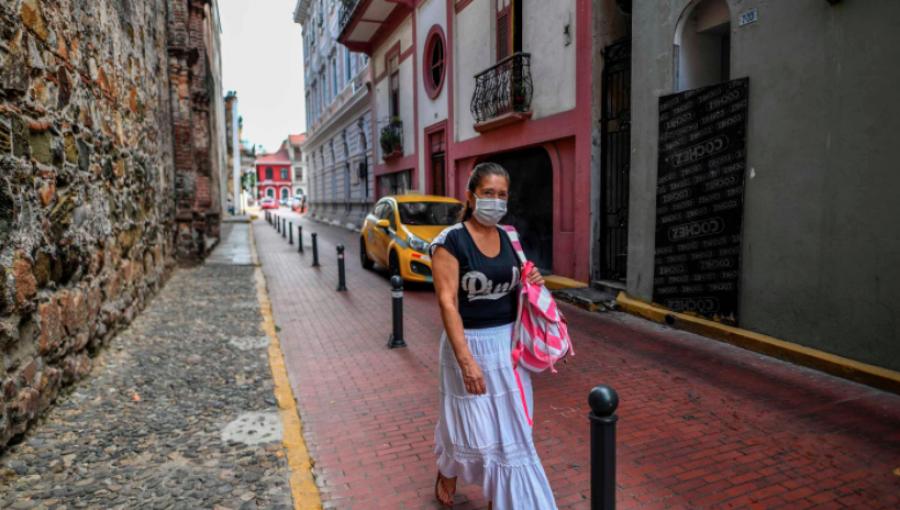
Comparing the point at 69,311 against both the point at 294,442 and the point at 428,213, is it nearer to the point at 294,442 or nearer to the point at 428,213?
the point at 294,442

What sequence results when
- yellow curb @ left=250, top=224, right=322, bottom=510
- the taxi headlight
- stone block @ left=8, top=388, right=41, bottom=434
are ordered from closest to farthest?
1. yellow curb @ left=250, top=224, right=322, bottom=510
2. stone block @ left=8, top=388, right=41, bottom=434
3. the taxi headlight

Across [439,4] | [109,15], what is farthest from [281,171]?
[109,15]

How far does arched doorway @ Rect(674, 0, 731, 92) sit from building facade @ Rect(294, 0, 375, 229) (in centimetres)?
1728

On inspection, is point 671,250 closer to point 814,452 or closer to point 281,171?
point 814,452

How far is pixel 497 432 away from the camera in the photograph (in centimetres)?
274

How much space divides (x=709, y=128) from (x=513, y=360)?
16.9 feet

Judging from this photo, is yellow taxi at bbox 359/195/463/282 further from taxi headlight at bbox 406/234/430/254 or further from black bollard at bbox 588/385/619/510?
black bollard at bbox 588/385/619/510

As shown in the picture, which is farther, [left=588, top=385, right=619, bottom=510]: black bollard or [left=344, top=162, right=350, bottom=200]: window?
[left=344, top=162, right=350, bottom=200]: window

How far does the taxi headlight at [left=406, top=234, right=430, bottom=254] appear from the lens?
33.5 ft

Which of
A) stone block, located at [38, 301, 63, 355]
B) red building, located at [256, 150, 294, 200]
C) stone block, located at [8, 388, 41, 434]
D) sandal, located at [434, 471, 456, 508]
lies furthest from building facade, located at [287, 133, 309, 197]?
sandal, located at [434, 471, 456, 508]

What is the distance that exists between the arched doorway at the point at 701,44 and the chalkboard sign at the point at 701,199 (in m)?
0.49

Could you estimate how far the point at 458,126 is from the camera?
14.7 meters

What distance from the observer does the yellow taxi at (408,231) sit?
10234mm

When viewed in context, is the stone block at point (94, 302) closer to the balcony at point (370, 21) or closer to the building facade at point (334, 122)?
the balcony at point (370, 21)
